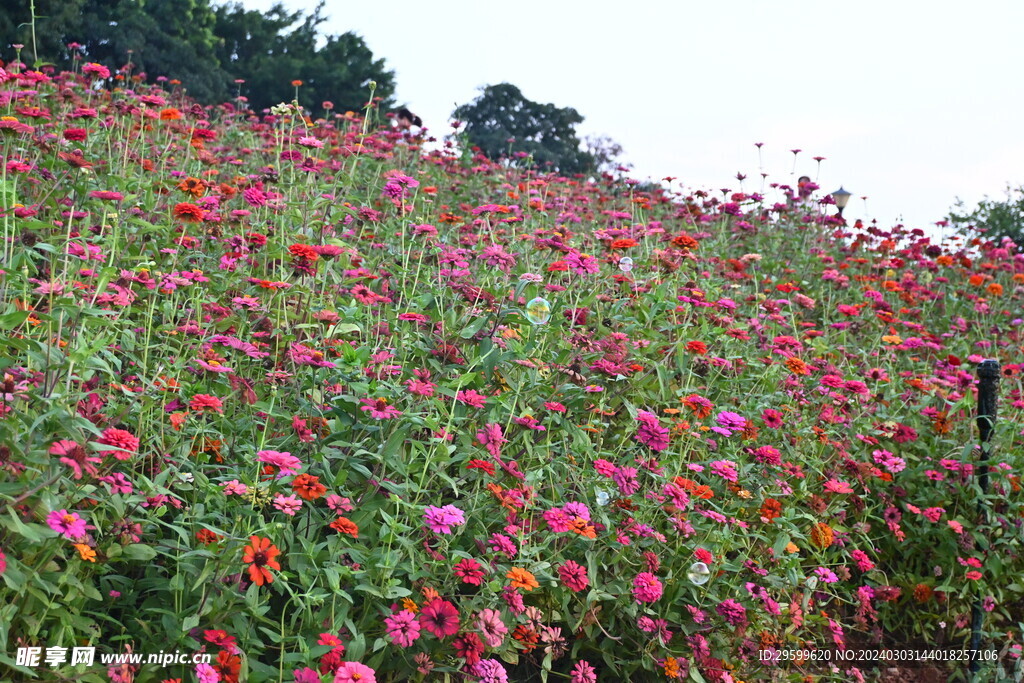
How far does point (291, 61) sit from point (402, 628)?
21996 mm

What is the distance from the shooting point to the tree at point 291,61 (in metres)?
22.6

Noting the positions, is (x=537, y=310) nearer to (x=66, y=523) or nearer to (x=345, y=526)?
(x=345, y=526)

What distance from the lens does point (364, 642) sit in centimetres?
243

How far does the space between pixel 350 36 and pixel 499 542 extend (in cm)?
2362

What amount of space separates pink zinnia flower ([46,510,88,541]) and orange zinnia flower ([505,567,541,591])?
1.17 metres

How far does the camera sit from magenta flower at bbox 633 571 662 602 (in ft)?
9.43

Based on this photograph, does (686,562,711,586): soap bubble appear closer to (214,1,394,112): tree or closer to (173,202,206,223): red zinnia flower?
(173,202,206,223): red zinnia flower

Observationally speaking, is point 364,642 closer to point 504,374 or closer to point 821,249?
point 504,374

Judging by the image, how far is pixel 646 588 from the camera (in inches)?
114

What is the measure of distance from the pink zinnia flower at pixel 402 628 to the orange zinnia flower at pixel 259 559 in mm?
392

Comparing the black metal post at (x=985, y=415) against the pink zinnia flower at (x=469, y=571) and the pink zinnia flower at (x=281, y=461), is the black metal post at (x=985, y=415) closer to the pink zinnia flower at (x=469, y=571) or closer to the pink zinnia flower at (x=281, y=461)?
the pink zinnia flower at (x=469, y=571)

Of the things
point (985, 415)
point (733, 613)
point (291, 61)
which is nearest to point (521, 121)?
point (291, 61)

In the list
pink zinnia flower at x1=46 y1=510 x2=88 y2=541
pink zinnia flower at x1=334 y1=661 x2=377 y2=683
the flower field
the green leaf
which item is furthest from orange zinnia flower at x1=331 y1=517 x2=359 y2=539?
pink zinnia flower at x1=46 y1=510 x2=88 y2=541

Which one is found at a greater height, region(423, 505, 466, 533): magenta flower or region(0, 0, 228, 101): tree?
region(0, 0, 228, 101): tree
